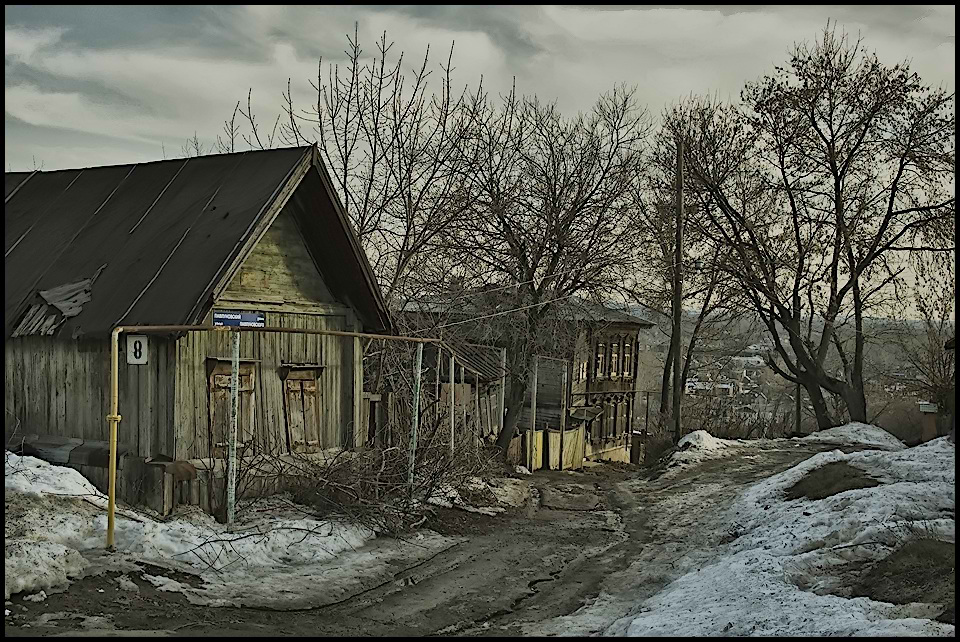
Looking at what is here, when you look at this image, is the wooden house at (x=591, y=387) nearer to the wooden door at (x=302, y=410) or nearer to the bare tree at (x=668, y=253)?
the bare tree at (x=668, y=253)

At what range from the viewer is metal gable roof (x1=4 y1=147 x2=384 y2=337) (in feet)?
40.7

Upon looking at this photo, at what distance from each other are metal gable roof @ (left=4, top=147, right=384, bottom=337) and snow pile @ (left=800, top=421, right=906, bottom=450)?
14.7 m

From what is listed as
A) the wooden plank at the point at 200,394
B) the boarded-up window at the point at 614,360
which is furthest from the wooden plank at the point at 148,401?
the boarded-up window at the point at 614,360

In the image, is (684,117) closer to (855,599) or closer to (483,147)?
(483,147)

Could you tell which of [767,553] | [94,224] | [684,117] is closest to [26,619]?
[767,553]

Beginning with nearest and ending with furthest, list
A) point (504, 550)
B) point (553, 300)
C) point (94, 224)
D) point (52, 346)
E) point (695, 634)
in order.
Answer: point (695, 634), point (504, 550), point (52, 346), point (94, 224), point (553, 300)

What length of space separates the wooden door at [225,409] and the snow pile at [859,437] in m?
16.6

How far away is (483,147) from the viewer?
945 inches

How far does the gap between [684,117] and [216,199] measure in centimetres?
2235

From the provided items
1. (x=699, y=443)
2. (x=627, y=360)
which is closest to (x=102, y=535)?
(x=699, y=443)

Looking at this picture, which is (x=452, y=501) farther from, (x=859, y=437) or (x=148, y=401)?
(x=859, y=437)

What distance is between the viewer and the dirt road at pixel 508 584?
820 cm

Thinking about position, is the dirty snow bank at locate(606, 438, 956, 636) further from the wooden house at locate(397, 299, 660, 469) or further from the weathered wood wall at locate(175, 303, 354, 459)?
the wooden house at locate(397, 299, 660, 469)

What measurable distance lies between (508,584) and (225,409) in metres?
5.01
